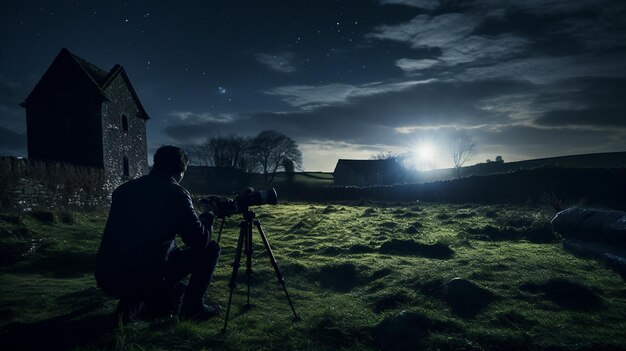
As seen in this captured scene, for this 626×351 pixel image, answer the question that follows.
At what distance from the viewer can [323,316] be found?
183 inches

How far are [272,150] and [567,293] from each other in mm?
73663

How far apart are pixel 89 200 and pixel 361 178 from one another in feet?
175

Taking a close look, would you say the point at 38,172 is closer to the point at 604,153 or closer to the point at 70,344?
the point at 70,344

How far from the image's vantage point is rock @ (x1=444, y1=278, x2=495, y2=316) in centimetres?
480

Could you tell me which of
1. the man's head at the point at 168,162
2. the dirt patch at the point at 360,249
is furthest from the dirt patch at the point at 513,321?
the dirt patch at the point at 360,249

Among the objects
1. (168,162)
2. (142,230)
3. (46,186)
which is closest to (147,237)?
(142,230)

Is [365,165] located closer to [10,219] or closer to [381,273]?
[10,219]

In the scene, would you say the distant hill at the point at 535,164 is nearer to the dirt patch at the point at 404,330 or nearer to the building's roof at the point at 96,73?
the building's roof at the point at 96,73

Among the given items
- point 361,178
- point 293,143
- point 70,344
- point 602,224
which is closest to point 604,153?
point 361,178

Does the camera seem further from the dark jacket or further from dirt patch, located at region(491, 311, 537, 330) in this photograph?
dirt patch, located at region(491, 311, 537, 330)

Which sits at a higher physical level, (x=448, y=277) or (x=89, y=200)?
(x=89, y=200)

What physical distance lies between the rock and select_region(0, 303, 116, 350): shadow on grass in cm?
424

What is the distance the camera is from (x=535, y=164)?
7525 centimetres

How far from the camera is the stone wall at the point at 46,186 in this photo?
1388 cm
